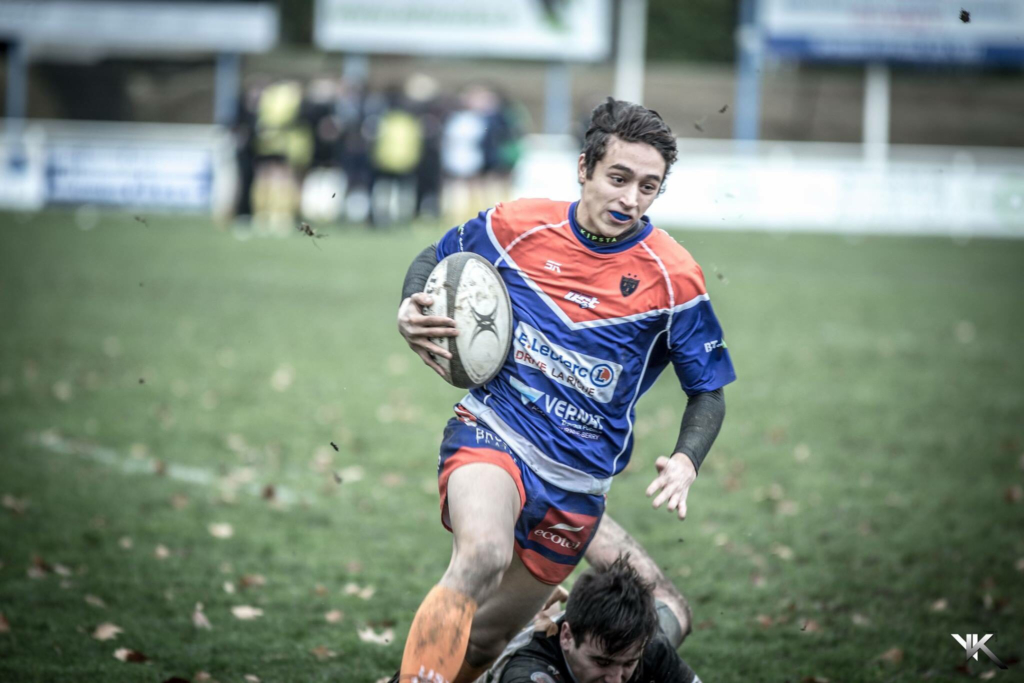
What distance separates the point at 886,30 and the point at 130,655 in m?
29.6

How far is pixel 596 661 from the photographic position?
365 cm

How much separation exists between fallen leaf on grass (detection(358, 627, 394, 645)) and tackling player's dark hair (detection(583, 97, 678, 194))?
235 centimetres

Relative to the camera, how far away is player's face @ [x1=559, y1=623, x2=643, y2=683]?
3.63 meters

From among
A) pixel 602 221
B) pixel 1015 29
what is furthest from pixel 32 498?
pixel 1015 29

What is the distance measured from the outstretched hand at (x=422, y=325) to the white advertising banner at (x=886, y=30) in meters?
28.1

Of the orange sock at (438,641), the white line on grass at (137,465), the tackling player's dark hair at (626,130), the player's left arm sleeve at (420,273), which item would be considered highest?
the tackling player's dark hair at (626,130)

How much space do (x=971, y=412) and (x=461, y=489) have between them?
690cm

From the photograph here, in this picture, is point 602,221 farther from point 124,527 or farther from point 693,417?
point 124,527

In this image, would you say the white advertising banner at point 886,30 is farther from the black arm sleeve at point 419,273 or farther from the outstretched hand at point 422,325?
the outstretched hand at point 422,325

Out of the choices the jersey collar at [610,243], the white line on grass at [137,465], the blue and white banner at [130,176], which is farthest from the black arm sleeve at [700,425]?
the blue and white banner at [130,176]

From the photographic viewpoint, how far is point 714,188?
915 inches

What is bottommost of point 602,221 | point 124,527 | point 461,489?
point 124,527

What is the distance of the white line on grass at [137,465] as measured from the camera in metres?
7.08

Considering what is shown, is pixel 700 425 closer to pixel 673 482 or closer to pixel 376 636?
pixel 673 482
